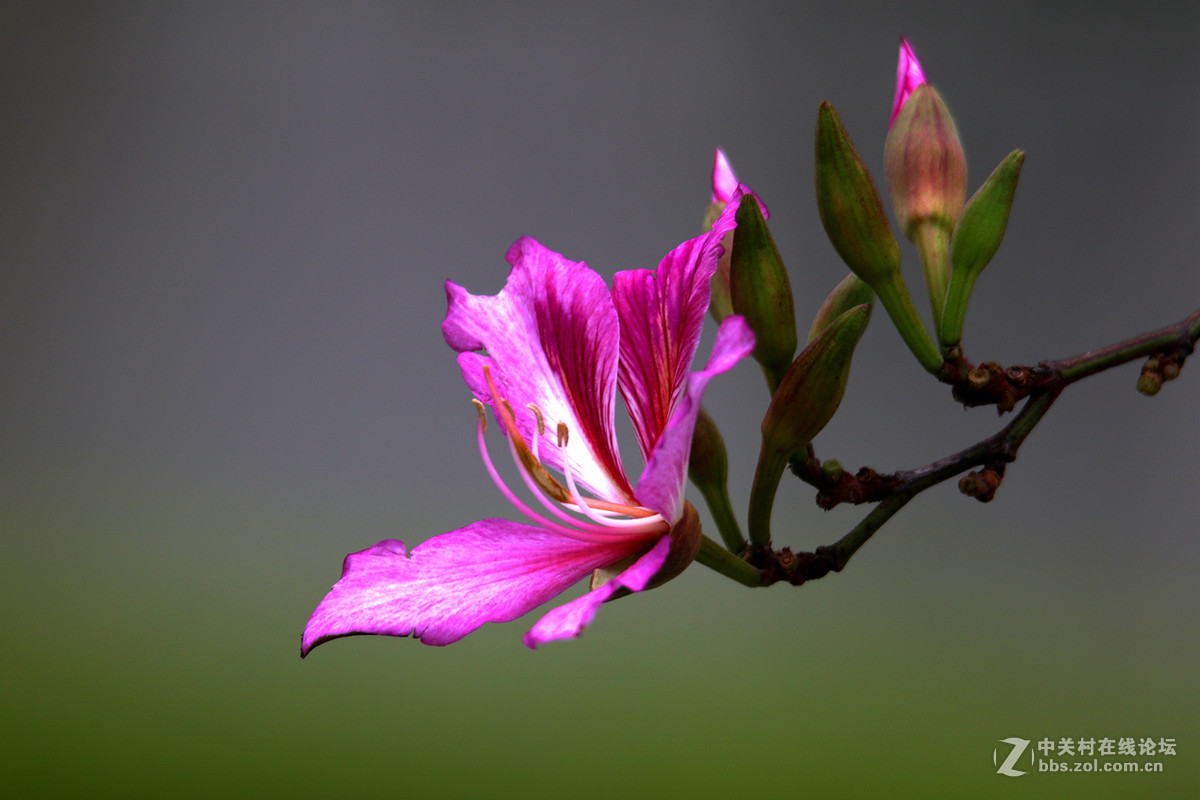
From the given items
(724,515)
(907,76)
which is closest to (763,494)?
(724,515)

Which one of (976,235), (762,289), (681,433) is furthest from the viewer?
(976,235)

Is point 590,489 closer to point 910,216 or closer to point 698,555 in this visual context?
point 698,555

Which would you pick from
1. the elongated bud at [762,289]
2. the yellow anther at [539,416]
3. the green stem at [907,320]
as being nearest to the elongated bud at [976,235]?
the green stem at [907,320]

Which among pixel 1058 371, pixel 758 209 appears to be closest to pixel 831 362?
pixel 758 209

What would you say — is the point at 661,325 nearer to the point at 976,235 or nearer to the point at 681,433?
the point at 681,433

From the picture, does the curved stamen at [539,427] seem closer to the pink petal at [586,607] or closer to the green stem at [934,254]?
the pink petal at [586,607]

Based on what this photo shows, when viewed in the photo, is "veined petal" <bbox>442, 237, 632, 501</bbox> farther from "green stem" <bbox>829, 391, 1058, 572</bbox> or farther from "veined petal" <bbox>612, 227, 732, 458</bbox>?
"green stem" <bbox>829, 391, 1058, 572</bbox>

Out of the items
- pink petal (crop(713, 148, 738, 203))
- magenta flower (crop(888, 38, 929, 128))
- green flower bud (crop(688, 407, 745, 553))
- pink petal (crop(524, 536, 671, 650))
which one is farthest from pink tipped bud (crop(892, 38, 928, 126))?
pink petal (crop(524, 536, 671, 650))
